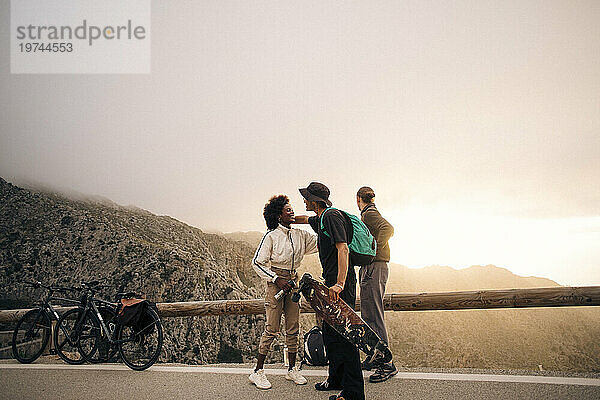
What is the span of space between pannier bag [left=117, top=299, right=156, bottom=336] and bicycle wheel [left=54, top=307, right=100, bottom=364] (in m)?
0.49

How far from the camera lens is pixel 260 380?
17.4 ft

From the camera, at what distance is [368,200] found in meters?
5.54

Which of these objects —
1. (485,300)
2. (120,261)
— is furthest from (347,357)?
(120,261)

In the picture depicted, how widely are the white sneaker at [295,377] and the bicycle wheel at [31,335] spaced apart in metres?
3.84

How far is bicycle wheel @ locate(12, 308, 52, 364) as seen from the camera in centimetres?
730

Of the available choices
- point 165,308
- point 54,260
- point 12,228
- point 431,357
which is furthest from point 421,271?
point 165,308

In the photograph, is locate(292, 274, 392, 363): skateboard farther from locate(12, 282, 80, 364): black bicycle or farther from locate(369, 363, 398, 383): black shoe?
locate(12, 282, 80, 364): black bicycle

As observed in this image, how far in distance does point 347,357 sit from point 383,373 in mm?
1223

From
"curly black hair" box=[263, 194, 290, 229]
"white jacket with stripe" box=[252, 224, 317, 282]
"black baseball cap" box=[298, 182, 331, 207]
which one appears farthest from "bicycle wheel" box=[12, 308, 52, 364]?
"black baseball cap" box=[298, 182, 331, 207]

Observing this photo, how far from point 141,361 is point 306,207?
3.43 m

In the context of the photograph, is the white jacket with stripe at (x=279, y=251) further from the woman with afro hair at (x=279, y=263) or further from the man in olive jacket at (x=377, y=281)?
the man in olive jacket at (x=377, y=281)

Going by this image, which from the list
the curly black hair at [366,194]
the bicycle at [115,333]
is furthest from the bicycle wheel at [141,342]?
the curly black hair at [366,194]

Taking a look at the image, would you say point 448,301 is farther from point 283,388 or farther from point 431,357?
point 431,357

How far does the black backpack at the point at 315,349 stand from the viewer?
608 cm
